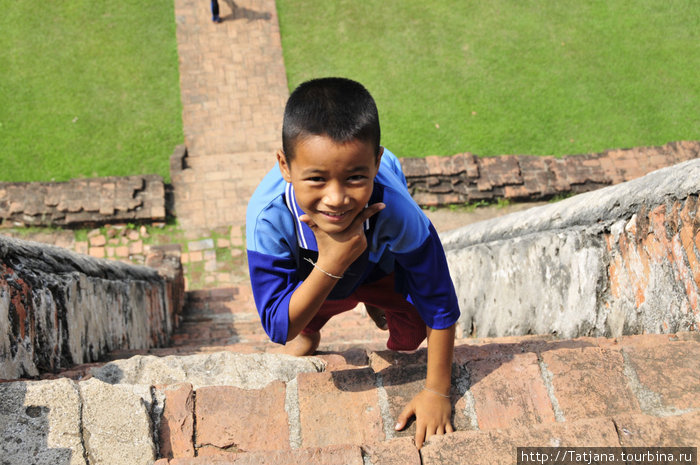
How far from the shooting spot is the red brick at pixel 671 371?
1871mm

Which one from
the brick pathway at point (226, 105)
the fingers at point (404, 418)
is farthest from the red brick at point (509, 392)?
the brick pathway at point (226, 105)

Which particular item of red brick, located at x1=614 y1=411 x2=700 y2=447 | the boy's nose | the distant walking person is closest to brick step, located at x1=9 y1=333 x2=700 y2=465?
red brick, located at x1=614 y1=411 x2=700 y2=447

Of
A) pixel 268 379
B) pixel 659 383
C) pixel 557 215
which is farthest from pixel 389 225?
pixel 557 215

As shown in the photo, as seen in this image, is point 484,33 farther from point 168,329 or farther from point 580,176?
point 168,329

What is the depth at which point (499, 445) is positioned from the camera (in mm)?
1727

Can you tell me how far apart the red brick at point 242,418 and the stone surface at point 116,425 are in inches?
6.3

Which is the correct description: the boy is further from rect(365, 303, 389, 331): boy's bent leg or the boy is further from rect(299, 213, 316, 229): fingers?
rect(365, 303, 389, 331): boy's bent leg

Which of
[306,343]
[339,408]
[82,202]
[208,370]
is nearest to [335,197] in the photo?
[339,408]

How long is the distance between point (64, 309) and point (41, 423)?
1133mm

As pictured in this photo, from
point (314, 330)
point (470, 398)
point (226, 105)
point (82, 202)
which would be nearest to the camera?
point (470, 398)

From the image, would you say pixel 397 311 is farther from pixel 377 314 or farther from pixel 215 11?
pixel 215 11

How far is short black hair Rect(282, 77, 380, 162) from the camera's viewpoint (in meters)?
1.72

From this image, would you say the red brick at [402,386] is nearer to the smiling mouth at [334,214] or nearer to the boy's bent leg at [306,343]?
the smiling mouth at [334,214]

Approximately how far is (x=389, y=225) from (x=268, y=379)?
30.7 inches
